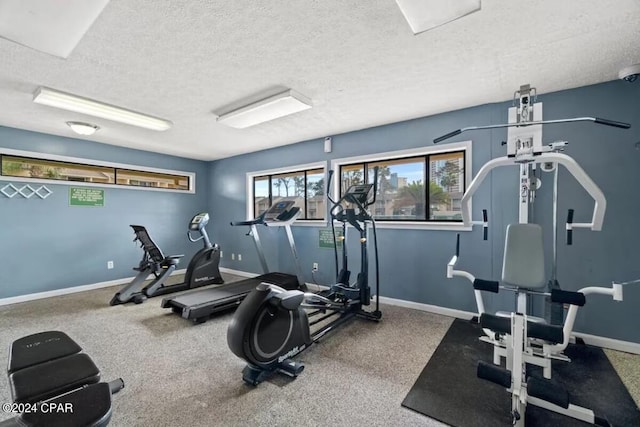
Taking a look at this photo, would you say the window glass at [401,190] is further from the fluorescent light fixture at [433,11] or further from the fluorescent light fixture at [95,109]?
the fluorescent light fixture at [95,109]

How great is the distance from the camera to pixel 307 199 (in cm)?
473

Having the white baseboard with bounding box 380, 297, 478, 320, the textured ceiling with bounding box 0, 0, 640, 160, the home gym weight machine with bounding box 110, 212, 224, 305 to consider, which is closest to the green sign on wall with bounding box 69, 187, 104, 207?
the home gym weight machine with bounding box 110, 212, 224, 305

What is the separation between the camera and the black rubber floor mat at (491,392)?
1.66 meters

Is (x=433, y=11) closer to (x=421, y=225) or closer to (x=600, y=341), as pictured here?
(x=421, y=225)

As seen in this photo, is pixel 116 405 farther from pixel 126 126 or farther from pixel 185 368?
pixel 126 126

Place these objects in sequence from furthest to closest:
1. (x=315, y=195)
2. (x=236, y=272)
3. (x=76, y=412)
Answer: (x=236, y=272)
(x=315, y=195)
(x=76, y=412)

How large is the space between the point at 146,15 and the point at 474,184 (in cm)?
254

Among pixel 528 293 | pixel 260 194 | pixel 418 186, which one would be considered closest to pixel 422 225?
pixel 418 186

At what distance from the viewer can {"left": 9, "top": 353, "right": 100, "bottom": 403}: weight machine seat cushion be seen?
3.60ft

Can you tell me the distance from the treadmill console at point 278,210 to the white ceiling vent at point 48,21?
251 cm

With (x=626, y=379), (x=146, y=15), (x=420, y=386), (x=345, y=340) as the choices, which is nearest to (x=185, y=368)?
(x=345, y=340)

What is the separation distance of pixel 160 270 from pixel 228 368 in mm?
2539

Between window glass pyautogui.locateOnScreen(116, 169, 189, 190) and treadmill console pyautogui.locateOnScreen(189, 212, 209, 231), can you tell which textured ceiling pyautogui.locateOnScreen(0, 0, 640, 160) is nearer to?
window glass pyautogui.locateOnScreen(116, 169, 189, 190)

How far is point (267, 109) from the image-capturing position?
10.0 feet
